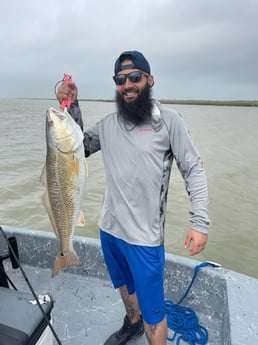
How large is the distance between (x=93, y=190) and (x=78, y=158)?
8974mm

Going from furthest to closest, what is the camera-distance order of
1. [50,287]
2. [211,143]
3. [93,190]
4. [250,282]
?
[211,143]
[93,190]
[50,287]
[250,282]

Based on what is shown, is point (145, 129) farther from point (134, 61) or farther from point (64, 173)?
point (64, 173)

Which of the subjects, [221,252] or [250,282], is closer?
[250,282]

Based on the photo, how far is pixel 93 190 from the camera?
37.6ft

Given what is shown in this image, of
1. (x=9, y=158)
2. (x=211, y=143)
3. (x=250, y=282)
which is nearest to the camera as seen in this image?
(x=250, y=282)

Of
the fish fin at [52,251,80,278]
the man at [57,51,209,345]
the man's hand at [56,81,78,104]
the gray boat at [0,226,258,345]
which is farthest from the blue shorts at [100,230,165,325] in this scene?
the man's hand at [56,81,78,104]

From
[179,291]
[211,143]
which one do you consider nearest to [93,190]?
[179,291]

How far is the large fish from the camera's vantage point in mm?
2477

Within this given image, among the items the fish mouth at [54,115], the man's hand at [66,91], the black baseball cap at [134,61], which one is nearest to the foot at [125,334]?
the fish mouth at [54,115]

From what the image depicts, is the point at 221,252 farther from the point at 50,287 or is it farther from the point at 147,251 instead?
the point at 147,251

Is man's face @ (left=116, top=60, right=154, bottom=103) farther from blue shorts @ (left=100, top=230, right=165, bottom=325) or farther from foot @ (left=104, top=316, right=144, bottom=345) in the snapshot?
foot @ (left=104, top=316, right=144, bottom=345)

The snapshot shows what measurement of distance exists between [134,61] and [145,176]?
942mm

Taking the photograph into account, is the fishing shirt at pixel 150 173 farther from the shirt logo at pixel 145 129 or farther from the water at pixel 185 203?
the water at pixel 185 203

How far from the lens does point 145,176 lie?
2504 mm
